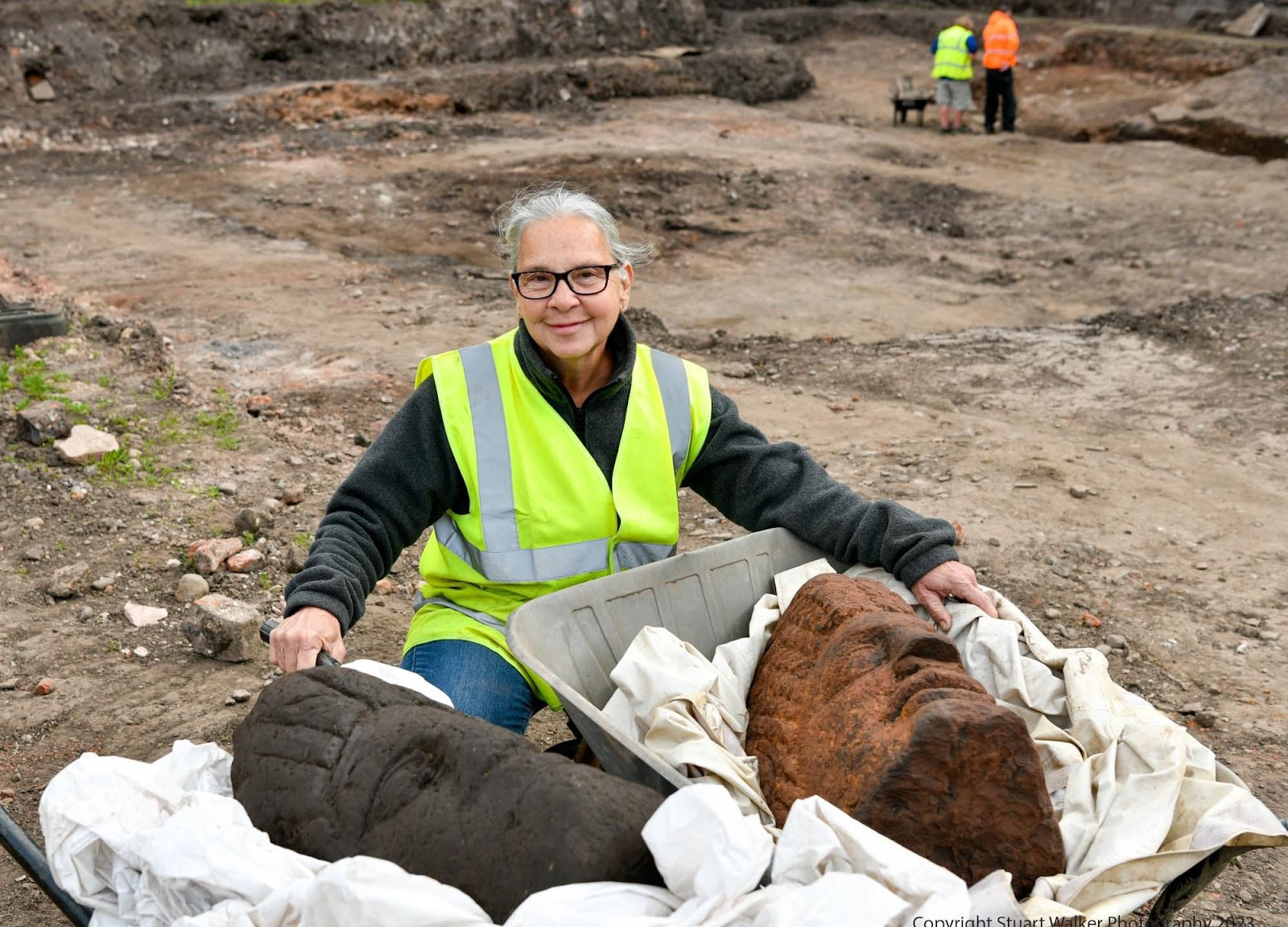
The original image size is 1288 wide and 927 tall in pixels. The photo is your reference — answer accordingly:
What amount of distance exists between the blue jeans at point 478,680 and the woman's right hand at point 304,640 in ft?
0.89

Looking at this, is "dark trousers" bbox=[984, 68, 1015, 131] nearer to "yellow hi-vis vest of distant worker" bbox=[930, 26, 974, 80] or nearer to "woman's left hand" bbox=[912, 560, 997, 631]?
"yellow hi-vis vest of distant worker" bbox=[930, 26, 974, 80]

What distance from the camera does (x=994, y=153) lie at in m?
13.4

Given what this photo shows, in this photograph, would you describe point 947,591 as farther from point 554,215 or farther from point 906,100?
point 906,100

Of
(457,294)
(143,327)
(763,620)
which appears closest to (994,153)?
(457,294)

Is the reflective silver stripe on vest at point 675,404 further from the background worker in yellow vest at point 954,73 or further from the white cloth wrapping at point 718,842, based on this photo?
the background worker in yellow vest at point 954,73

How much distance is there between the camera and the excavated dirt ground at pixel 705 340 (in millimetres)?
4105

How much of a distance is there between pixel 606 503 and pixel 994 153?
11718mm

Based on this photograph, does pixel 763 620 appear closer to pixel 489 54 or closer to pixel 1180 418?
pixel 1180 418

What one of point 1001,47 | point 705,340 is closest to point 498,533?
point 705,340

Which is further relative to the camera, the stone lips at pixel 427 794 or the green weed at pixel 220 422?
the green weed at pixel 220 422

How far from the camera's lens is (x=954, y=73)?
14.8m

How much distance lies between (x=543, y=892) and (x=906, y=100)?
14.3 m

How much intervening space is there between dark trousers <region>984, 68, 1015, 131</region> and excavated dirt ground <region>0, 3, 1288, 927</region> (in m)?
0.64

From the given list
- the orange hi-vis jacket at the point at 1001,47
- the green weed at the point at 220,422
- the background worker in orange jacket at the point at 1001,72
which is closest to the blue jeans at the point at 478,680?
the green weed at the point at 220,422
